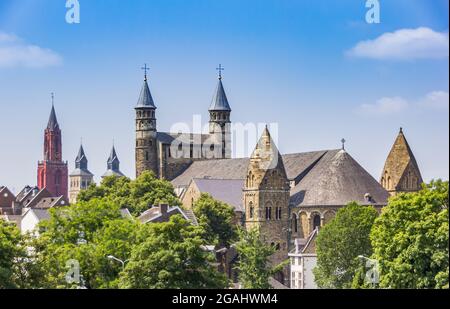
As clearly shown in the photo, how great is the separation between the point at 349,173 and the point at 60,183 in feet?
→ 297

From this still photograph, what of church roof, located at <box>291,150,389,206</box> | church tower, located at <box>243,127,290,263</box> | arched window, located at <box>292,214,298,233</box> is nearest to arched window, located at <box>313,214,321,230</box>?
church roof, located at <box>291,150,389,206</box>

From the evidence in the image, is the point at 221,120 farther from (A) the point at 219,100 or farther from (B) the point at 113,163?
(B) the point at 113,163

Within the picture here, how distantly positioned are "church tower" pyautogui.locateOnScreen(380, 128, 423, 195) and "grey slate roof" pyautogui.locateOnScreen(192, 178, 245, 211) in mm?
11112

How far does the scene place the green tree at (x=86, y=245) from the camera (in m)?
41.0

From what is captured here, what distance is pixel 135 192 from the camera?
8388cm

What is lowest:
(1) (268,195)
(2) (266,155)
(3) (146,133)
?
(1) (268,195)

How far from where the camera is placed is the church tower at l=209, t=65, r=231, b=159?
373 feet

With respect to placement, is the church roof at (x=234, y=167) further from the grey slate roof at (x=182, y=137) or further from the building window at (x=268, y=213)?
the building window at (x=268, y=213)

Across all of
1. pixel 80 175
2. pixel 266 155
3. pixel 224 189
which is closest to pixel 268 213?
pixel 266 155

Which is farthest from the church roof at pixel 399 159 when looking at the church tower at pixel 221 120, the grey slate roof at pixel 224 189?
the church tower at pixel 221 120

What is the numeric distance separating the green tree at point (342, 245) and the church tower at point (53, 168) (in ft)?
334

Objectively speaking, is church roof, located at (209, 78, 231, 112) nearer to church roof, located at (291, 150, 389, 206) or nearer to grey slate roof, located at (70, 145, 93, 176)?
church roof, located at (291, 150, 389, 206)

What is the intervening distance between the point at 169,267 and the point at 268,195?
48613 millimetres

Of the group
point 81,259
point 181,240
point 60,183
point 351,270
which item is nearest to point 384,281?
point 181,240
